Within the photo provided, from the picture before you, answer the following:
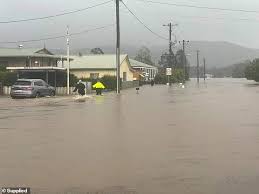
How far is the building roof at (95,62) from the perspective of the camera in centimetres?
8150

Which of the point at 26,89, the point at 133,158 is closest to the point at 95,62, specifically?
the point at 26,89

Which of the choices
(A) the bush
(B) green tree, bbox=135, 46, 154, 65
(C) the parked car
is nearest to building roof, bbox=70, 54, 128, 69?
(A) the bush

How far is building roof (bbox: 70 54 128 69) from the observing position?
8150cm

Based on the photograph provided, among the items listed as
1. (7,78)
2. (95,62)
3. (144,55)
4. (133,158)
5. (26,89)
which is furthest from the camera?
(144,55)

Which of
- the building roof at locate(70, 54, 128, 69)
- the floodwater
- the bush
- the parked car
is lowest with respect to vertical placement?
the floodwater

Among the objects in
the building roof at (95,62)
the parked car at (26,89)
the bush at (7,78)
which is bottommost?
the parked car at (26,89)

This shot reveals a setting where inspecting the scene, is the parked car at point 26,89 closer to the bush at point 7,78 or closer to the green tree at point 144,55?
the bush at point 7,78

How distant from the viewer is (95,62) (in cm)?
8406

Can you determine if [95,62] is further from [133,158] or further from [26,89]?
[133,158]

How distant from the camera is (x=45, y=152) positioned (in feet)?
40.9

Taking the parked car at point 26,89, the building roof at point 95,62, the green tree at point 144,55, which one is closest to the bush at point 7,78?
the parked car at point 26,89

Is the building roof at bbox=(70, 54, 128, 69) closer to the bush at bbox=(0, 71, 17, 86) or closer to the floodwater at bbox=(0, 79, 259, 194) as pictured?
the bush at bbox=(0, 71, 17, 86)

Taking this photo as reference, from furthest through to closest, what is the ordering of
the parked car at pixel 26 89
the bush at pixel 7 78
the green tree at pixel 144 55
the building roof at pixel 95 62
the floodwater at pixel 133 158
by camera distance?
the green tree at pixel 144 55 < the building roof at pixel 95 62 < the bush at pixel 7 78 < the parked car at pixel 26 89 < the floodwater at pixel 133 158

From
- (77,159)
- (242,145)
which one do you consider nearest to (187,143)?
(242,145)
